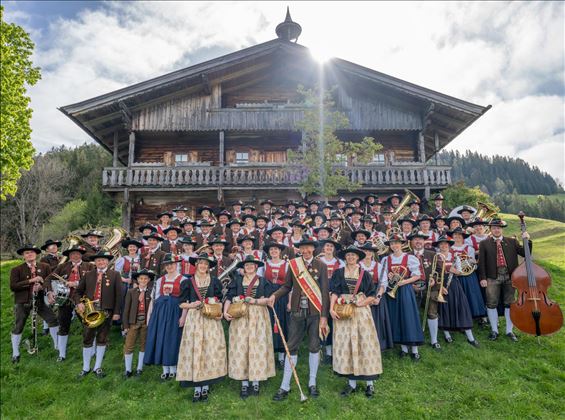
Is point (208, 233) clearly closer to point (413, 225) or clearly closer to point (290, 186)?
point (413, 225)

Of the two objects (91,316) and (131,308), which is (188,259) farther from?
(91,316)

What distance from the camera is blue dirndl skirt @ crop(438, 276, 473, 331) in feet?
26.2

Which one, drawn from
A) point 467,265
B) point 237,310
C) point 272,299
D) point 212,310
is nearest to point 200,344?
point 212,310

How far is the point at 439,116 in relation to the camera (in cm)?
2069

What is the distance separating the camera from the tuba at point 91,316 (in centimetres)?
759

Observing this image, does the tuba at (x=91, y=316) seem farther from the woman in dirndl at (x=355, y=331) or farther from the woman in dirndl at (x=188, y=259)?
the woman in dirndl at (x=355, y=331)

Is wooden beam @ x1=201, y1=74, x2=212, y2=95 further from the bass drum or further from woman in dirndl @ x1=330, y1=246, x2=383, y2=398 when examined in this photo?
woman in dirndl @ x1=330, y1=246, x2=383, y2=398

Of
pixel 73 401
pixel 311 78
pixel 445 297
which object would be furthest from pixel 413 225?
pixel 311 78

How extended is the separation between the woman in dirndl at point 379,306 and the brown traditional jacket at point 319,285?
89cm

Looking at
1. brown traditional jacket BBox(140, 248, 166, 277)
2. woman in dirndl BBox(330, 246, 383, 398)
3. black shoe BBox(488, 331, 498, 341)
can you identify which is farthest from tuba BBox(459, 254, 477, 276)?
brown traditional jacket BBox(140, 248, 166, 277)

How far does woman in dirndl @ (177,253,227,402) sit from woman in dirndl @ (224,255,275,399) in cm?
22

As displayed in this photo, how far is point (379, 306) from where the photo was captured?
7418mm

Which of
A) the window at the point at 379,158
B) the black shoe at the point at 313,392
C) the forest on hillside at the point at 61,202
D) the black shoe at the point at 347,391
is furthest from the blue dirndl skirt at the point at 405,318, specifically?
the forest on hillside at the point at 61,202

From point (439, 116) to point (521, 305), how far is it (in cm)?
1593
